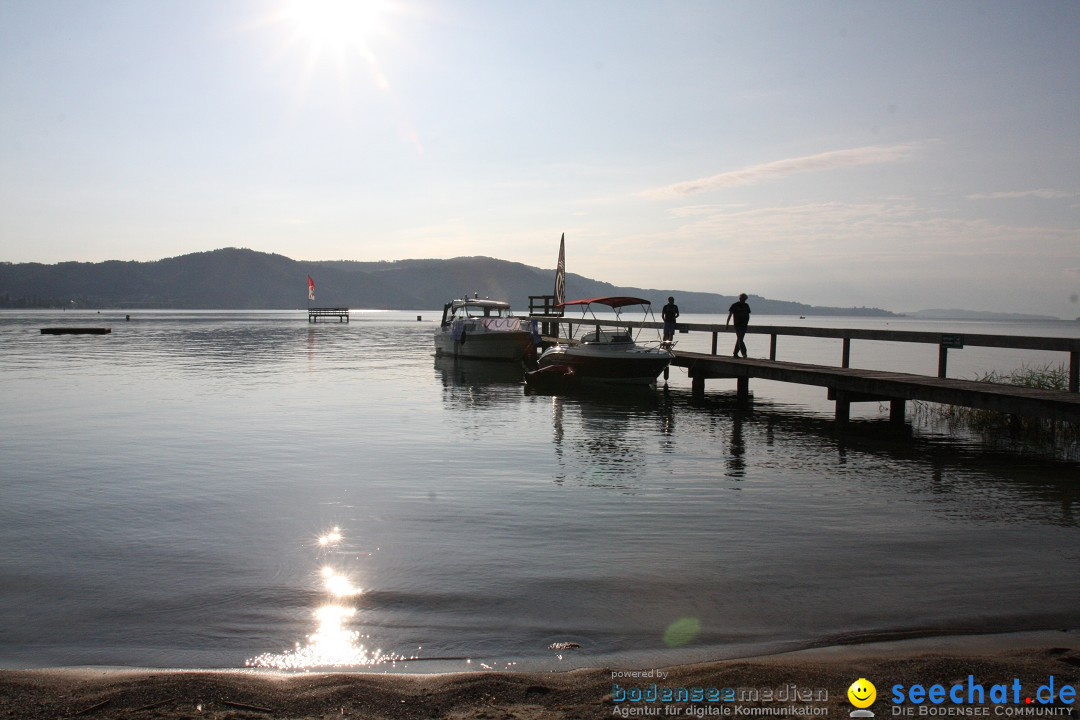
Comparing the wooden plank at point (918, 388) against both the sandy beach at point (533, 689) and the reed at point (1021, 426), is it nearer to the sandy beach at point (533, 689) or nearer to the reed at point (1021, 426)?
the reed at point (1021, 426)

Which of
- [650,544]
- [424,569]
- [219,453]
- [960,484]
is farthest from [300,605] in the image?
[960,484]

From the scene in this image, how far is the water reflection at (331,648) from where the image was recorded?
5020 mm

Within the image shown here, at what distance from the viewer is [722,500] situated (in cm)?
981

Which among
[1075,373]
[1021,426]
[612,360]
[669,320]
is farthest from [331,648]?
[669,320]

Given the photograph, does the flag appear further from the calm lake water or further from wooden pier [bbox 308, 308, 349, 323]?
wooden pier [bbox 308, 308, 349, 323]

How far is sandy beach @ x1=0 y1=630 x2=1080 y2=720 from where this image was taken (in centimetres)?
411

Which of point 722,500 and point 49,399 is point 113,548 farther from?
point 49,399

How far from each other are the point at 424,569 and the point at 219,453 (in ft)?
23.5

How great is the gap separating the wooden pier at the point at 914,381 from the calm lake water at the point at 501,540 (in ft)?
2.94

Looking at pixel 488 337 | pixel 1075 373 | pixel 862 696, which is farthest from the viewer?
pixel 488 337

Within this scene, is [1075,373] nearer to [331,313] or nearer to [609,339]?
[609,339]

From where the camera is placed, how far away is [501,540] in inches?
313

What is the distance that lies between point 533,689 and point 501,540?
3559mm

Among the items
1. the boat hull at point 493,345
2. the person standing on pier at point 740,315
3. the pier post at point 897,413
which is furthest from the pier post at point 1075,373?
the boat hull at point 493,345
